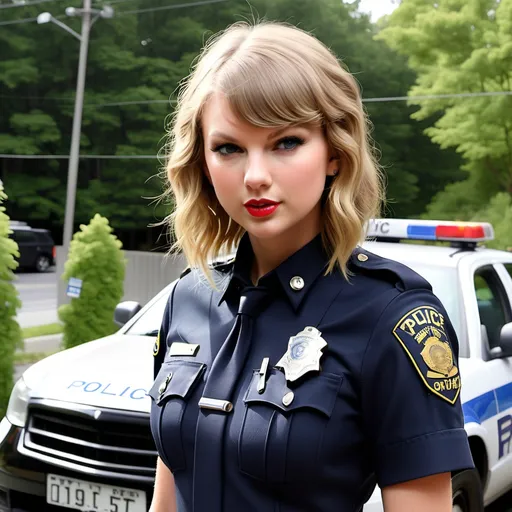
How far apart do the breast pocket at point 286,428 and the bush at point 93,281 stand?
718 cm

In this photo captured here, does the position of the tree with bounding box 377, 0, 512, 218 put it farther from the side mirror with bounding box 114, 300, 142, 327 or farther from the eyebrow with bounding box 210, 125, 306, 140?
the eyebrow with bounding box 210, 125, 306, 140

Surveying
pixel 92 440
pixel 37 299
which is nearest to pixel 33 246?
pixel 37 299

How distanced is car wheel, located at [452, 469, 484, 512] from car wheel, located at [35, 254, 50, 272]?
2444 centimetres

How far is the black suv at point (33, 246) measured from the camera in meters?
26.2

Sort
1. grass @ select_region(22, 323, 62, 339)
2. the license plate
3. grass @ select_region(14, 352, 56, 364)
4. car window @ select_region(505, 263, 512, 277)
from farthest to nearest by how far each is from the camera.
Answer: grass @ select_region(22, 323, 62, 339)
grass @ select_region(14, 352, 56, 364)
car window @ select_region(505, 263, 512, 277)
the license plate

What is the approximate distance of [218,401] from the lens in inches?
54.0

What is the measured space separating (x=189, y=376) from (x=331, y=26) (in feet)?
90.8

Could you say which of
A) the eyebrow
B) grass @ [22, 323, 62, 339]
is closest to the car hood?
the eyebrow

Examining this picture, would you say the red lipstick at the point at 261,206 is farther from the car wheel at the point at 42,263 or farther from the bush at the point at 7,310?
the car wheel at the point at 42,263

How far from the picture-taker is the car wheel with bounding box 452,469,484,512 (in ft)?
11.3

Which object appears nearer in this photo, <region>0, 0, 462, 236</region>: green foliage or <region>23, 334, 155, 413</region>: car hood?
<region>23, 334, 155, 413</region>: car hood

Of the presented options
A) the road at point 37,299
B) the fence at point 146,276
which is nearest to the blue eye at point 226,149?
the road at point 37,299

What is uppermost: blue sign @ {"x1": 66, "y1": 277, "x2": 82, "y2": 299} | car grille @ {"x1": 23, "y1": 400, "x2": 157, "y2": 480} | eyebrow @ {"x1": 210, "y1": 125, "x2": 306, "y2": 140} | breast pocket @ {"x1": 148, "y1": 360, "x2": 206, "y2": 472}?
eyebrow @ {"x1": 210, "y1": 125, "x2": 306, "y2": 140}

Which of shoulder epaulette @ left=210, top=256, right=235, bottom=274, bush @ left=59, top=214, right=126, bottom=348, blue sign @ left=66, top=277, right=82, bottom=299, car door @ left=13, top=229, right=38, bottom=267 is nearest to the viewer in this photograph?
shoulder epaulette @ left=210, top=256, right=235, bottom=274
